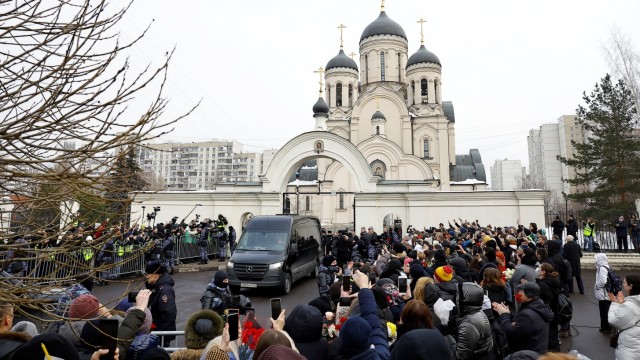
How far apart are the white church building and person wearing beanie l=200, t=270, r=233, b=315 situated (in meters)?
13.7

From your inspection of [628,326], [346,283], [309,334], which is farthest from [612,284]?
[309,334]

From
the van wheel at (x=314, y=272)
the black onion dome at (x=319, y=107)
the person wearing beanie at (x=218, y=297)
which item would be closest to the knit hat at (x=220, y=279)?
the person wearing beanie at (x=218, y=297)

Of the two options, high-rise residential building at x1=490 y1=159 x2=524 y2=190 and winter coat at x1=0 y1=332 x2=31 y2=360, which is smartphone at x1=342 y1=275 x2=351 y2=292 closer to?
winter coat at x1=0 y1=332 x2=31 y2=360

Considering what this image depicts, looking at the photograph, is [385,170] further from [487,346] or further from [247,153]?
[247,153]

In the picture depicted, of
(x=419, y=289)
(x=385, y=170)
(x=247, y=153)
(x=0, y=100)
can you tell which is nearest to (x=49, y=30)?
(x=0, y=100)

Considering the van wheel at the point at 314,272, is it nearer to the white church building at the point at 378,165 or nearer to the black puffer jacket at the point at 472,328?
the white church building at the point at 378,165

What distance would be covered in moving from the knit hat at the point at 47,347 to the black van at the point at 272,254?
852 centimetres

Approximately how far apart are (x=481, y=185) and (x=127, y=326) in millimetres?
41445

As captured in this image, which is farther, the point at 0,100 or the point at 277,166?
the point at 277,166

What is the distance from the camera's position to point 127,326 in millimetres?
3303

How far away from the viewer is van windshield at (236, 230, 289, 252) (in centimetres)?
1169

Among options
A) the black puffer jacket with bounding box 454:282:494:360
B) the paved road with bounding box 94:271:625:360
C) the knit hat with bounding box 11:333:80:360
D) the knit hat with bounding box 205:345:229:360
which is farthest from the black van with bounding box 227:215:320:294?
the knit hat with bounding box 11:333:80:360

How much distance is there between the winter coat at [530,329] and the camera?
393cm

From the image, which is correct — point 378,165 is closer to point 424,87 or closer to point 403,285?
point 424,87
